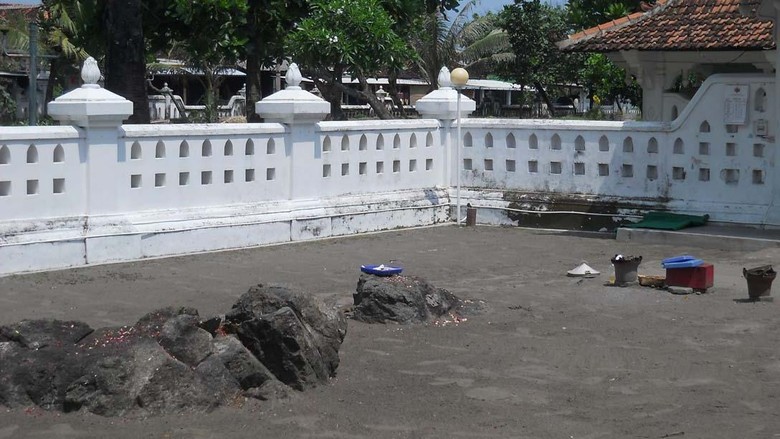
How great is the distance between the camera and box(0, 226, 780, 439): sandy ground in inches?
258

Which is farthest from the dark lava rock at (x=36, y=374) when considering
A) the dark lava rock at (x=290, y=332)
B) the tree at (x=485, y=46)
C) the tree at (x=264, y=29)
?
the tree at (x=485, y=46)

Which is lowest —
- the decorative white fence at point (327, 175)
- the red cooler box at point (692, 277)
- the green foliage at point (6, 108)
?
the red cooler box at point (692, 277)

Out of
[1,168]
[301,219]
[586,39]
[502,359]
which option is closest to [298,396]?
[502,359]

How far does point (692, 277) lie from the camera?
1069 cm

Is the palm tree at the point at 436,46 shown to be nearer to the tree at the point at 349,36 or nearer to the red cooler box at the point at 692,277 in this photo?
the tree at the point at 349,36

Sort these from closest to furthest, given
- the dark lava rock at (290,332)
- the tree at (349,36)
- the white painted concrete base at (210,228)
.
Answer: the dark lava rock at (290,332), the white painted concrete base at (210,228), the tree at (349,36)

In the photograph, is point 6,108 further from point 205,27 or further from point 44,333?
point 44,333

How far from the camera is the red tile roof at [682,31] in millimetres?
15352

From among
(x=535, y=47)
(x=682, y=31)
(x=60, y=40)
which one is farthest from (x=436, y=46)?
(x=682, y=31)

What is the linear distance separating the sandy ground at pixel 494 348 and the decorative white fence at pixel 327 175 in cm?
39

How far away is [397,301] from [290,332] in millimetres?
2379

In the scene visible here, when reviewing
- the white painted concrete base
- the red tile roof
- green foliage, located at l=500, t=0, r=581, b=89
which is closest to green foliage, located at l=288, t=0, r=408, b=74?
the red tile roof

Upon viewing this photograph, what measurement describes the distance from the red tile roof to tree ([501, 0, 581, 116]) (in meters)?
24.3

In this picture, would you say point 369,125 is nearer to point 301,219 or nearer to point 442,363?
point 301,219
